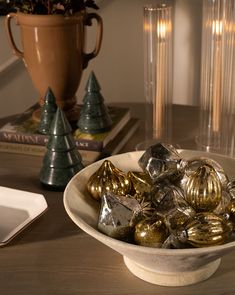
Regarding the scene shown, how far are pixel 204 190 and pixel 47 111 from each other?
1.39 ft

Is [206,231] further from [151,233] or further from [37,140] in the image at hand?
[37,140]

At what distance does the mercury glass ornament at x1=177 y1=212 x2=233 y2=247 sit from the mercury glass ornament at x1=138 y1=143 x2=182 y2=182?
0.40ft

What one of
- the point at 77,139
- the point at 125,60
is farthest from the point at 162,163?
the point at 125,60

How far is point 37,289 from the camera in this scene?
0.61 meters

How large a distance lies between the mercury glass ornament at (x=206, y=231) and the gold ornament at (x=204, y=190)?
0.04 m

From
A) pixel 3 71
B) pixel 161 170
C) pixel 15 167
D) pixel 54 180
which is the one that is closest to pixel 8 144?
pixel 15 167

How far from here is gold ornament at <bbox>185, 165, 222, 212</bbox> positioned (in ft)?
2.00

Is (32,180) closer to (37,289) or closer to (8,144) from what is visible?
(8,144)

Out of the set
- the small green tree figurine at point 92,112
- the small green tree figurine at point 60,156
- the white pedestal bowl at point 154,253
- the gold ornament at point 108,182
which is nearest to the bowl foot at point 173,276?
the white pedestal bowl at point 154,253

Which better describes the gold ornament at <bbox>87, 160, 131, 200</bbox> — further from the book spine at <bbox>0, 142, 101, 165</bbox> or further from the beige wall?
the beige wall

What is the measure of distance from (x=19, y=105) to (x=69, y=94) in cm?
54

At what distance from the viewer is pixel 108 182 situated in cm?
68

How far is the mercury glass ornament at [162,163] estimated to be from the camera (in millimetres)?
684

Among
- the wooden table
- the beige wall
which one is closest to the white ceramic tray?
→ the wooden table
